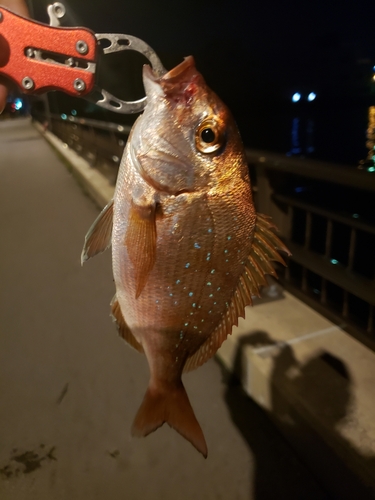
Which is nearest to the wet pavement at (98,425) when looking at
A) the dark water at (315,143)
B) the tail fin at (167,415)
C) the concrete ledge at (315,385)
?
the concrete ledge at (315,385)

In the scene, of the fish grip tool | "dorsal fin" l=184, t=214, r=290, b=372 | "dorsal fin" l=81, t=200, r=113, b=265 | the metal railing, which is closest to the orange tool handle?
the fish grip tool

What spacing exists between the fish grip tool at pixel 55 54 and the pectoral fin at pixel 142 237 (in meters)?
0.37

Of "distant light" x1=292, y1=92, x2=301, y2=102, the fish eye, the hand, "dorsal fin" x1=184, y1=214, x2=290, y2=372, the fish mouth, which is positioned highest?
"distant light" x1=292, y1=92, x2=301, y2=102

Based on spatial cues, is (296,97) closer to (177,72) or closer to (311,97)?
(311,97)

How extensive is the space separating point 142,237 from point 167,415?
2.18 ft

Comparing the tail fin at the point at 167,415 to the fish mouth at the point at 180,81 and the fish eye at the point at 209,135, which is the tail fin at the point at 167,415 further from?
the fish mouth at the point at 180,81

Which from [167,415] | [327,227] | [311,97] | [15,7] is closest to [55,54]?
[15,7]

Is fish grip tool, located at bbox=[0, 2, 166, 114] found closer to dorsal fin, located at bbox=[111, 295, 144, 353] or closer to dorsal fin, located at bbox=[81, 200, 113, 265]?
dorsal fin, located at bbox=[81, 200, 113, 265]

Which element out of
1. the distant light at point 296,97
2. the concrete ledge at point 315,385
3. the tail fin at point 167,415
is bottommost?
the concrete ledge at point 315,385

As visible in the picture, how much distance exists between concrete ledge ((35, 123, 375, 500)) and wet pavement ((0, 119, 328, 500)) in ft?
0.46

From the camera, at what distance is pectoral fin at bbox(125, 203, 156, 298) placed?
116 cm

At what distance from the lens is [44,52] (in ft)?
3.97

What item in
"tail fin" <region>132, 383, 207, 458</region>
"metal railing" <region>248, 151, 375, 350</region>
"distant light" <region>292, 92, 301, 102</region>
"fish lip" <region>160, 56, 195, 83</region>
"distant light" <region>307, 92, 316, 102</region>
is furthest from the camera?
"distant light" <region>307, 92, 316, 102</region>

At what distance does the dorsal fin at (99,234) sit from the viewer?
1265 mm
